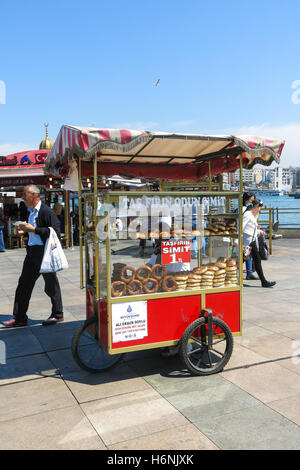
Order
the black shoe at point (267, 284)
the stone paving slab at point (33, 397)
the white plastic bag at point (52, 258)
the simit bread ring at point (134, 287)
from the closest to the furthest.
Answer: the stone paving slab at point (33, 397)
the simit bread ring at point (134, 287)
the white plastic bag at point (52, 258)
the black shoe at point (267, 284)

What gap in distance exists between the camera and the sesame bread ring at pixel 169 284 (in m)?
4.19

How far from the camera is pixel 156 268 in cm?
429

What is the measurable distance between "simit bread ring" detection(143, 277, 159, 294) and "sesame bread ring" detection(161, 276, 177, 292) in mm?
75

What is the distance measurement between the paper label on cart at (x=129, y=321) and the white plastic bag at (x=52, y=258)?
172cm

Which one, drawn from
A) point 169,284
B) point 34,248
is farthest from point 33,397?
point 34,248

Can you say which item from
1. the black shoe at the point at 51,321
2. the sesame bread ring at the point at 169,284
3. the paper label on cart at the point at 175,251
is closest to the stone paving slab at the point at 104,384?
the sesame bread ring at the point at 169,284

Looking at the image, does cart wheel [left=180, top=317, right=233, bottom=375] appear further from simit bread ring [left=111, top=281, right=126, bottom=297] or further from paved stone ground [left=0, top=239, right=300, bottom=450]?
simit bread ring [left=111, top=281, right=126, bottom=297]

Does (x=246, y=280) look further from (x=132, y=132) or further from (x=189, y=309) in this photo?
(x=132, y=132)

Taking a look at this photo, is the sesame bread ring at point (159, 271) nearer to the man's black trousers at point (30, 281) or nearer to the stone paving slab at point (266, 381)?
the stone paving slab at point (266, 381)

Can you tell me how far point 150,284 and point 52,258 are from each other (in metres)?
1.83

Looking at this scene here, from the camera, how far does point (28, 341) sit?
205 inches

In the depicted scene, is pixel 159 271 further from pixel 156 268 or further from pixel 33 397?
pixel 33 397
